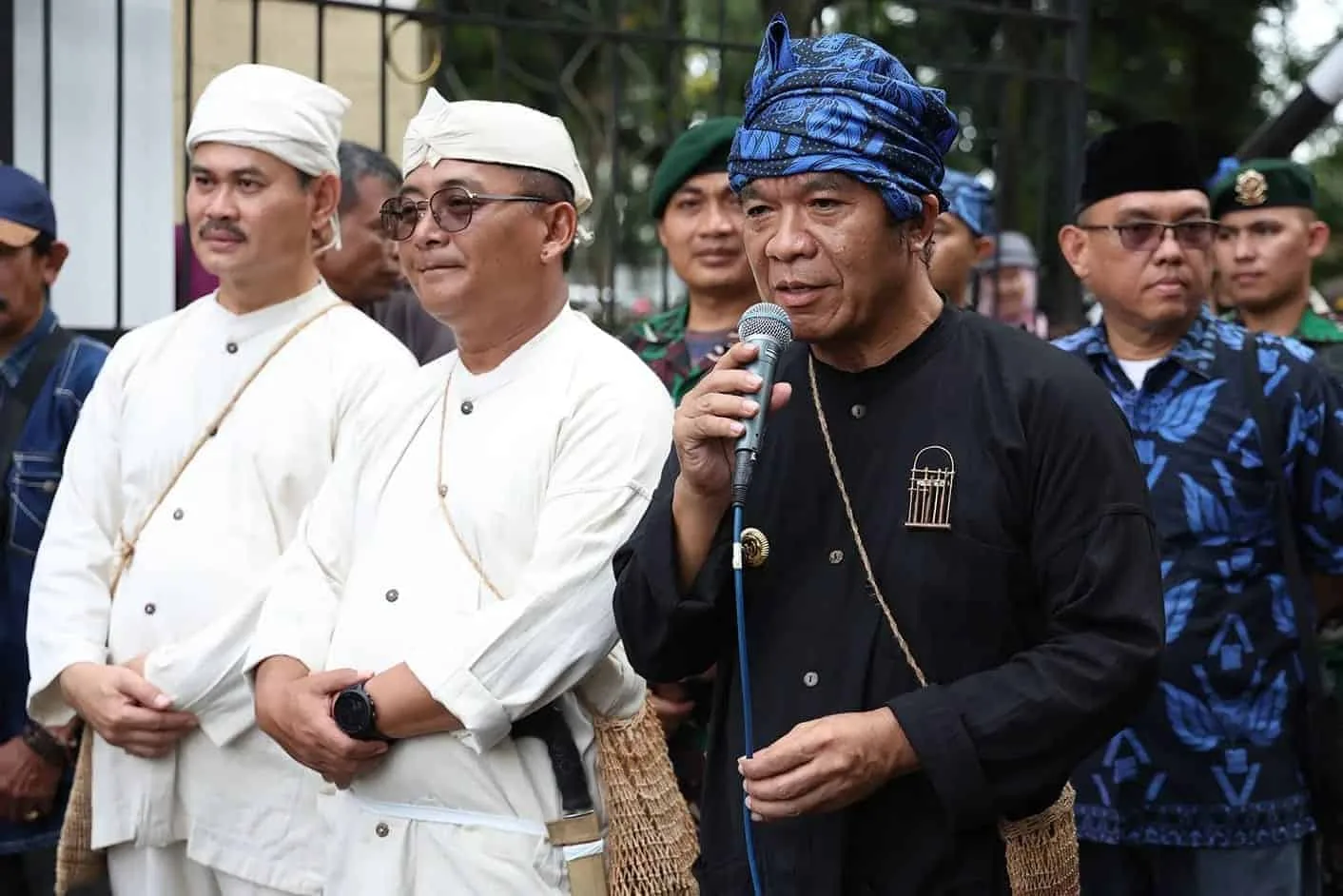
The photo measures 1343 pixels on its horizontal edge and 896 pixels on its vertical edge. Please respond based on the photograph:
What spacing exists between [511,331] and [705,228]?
1331 mm

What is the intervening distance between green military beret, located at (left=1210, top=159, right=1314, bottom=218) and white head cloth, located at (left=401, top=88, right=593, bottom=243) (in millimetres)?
2920

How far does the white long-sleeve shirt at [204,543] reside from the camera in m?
3.81

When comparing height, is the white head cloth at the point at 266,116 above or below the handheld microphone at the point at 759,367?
above

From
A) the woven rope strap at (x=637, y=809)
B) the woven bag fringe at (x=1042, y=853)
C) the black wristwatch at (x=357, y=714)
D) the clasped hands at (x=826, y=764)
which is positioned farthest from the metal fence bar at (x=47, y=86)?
the woven bag fringe at (x=1042, y=853)

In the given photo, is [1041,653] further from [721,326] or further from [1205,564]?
[721,326]

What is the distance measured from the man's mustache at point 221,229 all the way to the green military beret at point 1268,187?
10.7 feet

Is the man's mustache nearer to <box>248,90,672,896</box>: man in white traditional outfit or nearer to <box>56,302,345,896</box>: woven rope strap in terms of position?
<box>56,302,345,896</box>: woven rope strap

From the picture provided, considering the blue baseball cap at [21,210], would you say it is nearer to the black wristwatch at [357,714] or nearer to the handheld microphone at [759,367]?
the black wristwatch at [357,714]

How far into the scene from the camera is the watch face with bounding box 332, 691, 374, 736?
321 cm

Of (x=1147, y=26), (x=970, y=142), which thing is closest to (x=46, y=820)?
(x=970, y=142)

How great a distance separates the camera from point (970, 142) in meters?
9.57

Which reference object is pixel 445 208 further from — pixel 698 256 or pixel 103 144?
pixel 103 144

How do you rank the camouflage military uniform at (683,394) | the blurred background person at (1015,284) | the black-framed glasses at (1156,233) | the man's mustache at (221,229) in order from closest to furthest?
the man's mustache at (221,229) < the black-framed glasses at (1156,233) < the camouflage military uniform at (683,394) < the blurred background person at (1015,284)

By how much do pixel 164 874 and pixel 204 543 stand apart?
0.74m
